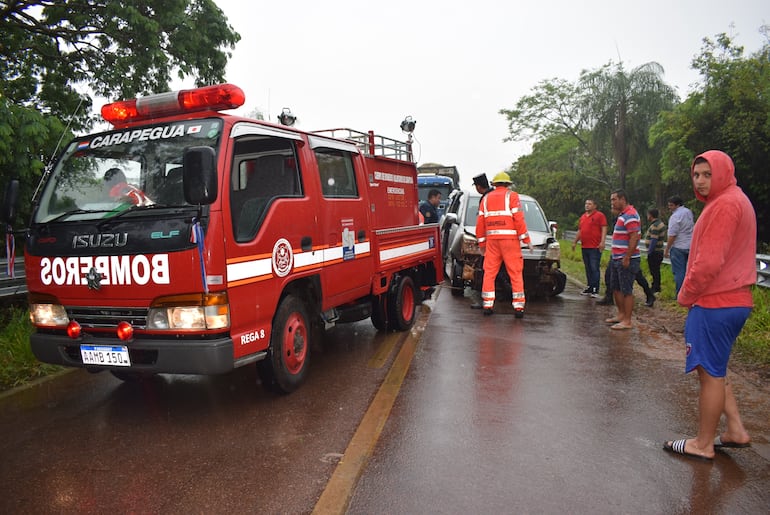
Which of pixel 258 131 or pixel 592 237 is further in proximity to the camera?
pixel 592 237

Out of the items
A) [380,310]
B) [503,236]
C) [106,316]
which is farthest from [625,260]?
[106,316]

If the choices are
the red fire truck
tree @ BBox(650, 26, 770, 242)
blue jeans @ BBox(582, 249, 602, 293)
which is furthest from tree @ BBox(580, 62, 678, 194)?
the red fire truck

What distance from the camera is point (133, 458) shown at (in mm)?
3652

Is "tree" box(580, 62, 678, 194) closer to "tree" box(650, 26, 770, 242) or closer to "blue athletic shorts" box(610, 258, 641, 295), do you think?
"tree" box(650, 26, 770, 242)

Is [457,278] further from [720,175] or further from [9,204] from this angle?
[9,204]

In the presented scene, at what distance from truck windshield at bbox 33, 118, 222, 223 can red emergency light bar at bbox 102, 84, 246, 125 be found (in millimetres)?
177

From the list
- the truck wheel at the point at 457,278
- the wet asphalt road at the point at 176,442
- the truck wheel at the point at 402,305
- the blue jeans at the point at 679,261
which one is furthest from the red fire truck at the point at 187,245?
the blue jeans at the point at 679,261

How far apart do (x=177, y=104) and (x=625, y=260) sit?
18.9ft

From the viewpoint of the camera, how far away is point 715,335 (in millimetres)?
3523

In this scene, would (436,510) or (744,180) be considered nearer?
(436,510)

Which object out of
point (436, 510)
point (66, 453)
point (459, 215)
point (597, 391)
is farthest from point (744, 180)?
point (66, 453)

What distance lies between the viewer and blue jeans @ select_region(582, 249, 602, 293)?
1080 centimetres

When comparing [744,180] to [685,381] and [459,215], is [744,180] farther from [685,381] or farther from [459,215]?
[685,381]

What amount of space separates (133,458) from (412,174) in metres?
5.24
